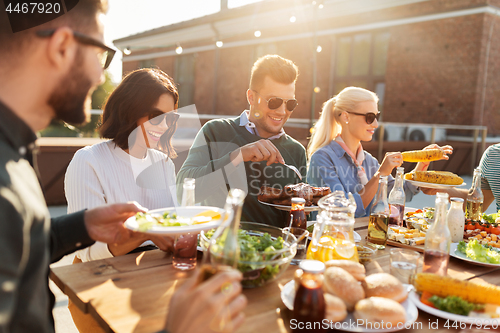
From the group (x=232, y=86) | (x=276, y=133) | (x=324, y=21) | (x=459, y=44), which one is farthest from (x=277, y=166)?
(x=232, y=86)

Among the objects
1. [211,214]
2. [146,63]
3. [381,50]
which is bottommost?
[211,214]

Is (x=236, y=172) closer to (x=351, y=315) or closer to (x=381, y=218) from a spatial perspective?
(x=381, y=218)

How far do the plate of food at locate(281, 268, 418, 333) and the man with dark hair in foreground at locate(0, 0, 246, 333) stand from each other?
36 cm

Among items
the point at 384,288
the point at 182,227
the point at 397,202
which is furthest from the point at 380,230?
the point at 182,227

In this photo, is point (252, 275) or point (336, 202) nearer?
point (252, 275)

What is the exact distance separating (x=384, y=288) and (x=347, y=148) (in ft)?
7.32

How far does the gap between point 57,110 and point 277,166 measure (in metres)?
2.04

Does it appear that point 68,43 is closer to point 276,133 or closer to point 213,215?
point 213,215

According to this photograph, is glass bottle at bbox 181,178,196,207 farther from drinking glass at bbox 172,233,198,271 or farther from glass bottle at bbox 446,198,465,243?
glass bottle at bbox 446,198,465,243

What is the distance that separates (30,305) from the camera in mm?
949

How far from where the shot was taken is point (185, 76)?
22.0 metres

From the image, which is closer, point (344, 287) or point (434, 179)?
point (344, 287)

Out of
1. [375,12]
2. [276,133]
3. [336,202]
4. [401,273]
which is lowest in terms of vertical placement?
[401,273]

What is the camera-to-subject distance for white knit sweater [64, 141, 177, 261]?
208 cm
